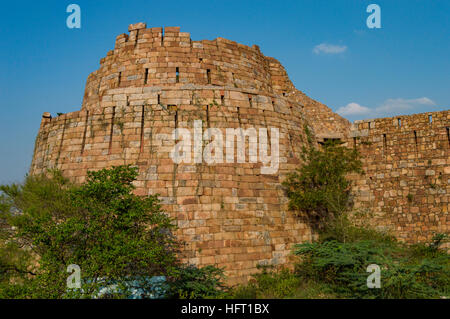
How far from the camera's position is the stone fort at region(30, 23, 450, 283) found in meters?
9.40

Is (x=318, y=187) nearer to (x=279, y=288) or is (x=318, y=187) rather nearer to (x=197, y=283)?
(x=279, y=288)

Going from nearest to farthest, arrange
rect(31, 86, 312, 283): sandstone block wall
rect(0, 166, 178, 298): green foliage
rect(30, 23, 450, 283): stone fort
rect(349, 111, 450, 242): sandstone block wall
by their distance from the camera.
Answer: rect(0, 166, 178, 298): green foliage < rect(31, 86, 312, 283): sandstone block wall < rect(30, 23, 450, 283): stone fort < rect(349, 111, 450, 242): sandstone block wall

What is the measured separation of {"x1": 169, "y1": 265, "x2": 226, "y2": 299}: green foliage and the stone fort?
1.51ft

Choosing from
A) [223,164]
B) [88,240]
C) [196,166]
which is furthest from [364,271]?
[88,240]

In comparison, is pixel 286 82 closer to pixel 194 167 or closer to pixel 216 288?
pixel 194 167

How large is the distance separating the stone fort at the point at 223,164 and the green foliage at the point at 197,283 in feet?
1.51

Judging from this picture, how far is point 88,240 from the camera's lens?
7355 mm

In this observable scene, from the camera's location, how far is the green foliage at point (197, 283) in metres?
7.82

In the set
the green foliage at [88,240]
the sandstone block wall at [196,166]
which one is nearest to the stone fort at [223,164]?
the sandstone block wall at [196,166]

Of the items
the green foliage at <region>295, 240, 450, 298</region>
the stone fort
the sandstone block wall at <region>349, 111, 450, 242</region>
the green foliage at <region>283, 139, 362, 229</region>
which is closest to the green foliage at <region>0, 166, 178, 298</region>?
the stone fort

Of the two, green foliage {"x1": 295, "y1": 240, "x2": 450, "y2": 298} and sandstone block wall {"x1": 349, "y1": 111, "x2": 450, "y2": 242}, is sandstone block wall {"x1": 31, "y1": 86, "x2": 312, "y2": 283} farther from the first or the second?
sandstone block wall {"x1": 349, "y1": 111, "x2": 450, "y2": 242}

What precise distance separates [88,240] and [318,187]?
24.8 ft

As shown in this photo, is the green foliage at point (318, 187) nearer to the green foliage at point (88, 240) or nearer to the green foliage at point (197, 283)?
the green foliage at point (197, 283)

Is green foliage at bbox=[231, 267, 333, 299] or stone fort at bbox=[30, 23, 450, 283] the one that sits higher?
stone fort at bbox=[30, 23, 450, 283]
